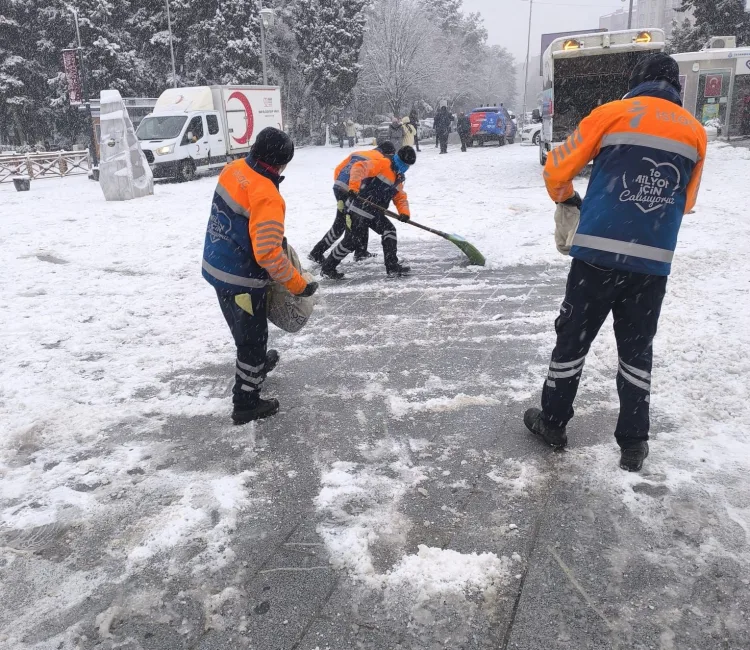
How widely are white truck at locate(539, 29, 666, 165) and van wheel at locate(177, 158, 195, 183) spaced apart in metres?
9.71

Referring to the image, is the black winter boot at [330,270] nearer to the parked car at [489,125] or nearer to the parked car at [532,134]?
the parked car at [532,134]

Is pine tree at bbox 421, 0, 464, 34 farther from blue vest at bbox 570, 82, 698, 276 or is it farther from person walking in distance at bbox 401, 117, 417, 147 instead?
blue vest at bbox 570, 82, 698, 276

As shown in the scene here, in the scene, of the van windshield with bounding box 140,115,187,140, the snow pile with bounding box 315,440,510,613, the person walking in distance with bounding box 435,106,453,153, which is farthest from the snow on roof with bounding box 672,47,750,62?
the snow pile with bounding box 315,440,510,613

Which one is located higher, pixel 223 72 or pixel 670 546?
pixel 223 72

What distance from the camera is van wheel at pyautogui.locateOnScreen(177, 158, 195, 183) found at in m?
17.5

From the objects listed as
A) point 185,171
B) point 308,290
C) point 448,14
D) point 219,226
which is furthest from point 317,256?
point 448,14

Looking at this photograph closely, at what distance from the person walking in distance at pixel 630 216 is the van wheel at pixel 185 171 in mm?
16123

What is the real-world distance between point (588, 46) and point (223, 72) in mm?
26762

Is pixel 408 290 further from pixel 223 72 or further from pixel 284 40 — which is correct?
pixel 284 40

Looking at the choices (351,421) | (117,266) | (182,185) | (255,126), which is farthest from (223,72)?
(351,421)

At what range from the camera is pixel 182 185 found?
16656 mm

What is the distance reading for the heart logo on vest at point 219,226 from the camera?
3.38 meters

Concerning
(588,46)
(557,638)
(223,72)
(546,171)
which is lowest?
(557,638)

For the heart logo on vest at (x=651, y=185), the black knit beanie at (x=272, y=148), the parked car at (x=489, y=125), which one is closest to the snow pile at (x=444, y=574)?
the heart logo on vest at (x=651, y=185)
